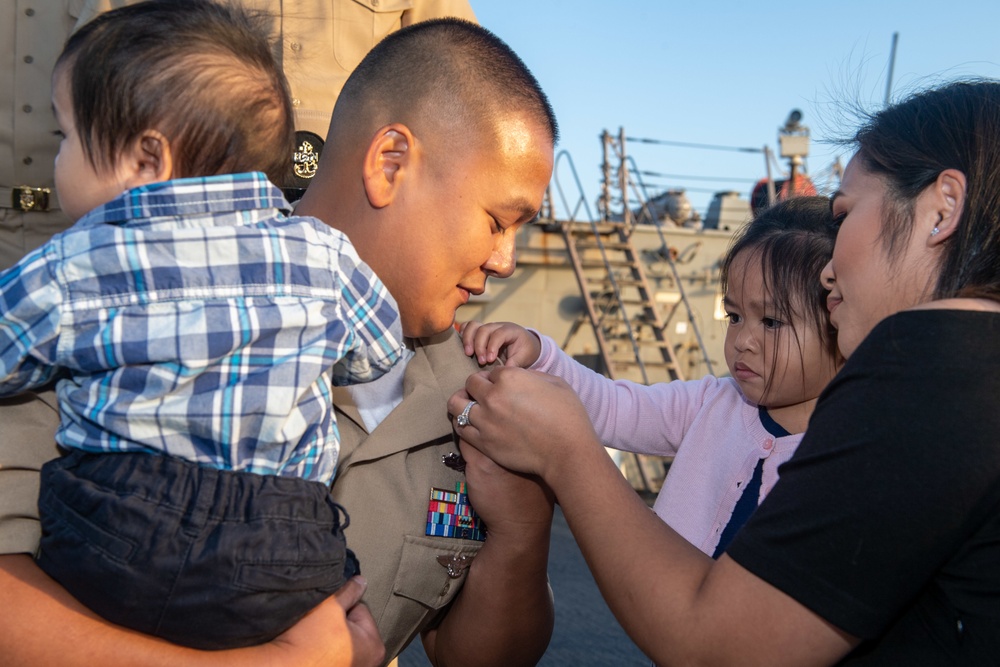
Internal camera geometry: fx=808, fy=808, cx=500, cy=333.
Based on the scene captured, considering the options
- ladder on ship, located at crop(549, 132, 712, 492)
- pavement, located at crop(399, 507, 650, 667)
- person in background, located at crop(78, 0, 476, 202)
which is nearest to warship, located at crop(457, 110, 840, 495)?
ladder on ship, located at crop(549, 132, 712, 492)

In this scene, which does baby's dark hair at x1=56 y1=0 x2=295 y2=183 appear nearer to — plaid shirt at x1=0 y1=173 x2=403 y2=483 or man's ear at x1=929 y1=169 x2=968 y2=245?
plaid shirt at x1=0 y1=173 x2=403 y2=483

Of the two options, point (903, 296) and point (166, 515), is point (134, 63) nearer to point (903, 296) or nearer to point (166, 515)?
point (166, 515)

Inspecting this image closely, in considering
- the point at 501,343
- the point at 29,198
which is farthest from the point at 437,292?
the point at 29,198

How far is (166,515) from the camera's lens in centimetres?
116

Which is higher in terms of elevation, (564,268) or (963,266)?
(963,266)

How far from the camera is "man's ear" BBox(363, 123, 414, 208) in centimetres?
163

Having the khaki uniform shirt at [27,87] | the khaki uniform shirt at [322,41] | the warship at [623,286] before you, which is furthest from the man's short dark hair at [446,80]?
the warship at [623,286]

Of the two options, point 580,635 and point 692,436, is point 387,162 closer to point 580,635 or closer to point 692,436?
point 692,436

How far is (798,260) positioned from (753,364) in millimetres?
283

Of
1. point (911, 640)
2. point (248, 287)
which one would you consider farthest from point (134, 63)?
point (911, 640)

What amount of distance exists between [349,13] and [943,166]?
5.99 feet

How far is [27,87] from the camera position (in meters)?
2.36

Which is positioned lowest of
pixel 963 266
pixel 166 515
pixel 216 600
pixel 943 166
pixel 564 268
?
pixel 564 268

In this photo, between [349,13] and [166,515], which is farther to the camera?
[349,13]
